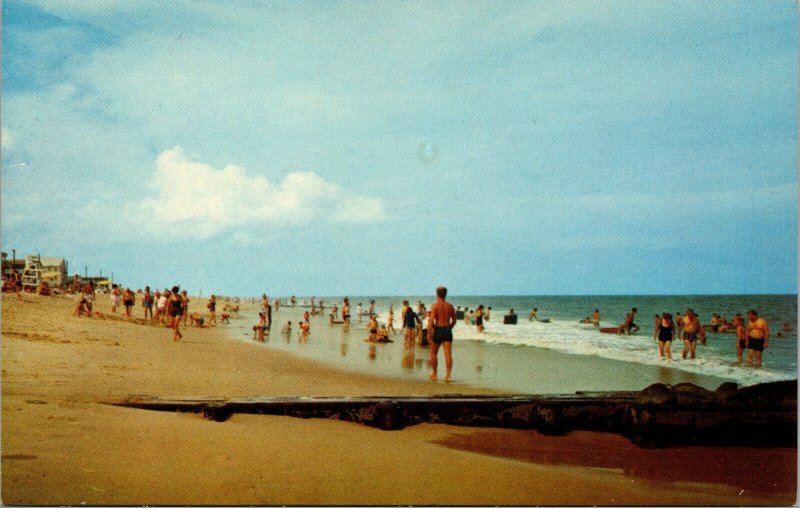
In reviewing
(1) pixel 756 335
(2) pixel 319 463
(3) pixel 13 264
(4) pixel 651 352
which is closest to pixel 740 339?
(1) pixel 756 335

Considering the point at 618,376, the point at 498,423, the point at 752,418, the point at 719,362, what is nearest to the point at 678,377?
the point at 618,376

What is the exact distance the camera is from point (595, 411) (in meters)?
6.17

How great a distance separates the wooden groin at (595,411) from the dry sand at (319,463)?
0.14 metres

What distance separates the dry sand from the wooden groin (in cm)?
14

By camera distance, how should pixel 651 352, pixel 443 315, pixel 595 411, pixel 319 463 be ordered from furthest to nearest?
pixel 651 352 < pixel 443 315 < pixel 595 411 < pixel 319 463

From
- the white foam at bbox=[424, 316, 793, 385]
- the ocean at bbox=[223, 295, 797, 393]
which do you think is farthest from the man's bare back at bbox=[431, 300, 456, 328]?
the white foam at bbox=[424, 316, 793, 385]

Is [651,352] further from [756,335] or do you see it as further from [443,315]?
[443,315]

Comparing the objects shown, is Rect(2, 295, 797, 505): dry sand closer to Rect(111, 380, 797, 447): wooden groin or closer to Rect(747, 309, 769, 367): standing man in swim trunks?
Rect(111, 380, 797, 447): wooden groin

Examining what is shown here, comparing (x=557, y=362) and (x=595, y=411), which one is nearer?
(x=595, y=411)

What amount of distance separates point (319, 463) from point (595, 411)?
3.19 meters

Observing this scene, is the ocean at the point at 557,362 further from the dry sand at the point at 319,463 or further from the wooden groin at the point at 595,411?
the dry sand at the point at 319,463

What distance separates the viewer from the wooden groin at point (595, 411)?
18.7ft

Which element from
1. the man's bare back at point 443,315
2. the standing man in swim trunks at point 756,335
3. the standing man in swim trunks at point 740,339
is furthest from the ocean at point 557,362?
the man's bare back at point 443,315

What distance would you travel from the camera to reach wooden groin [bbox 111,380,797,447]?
5699 millimetres
